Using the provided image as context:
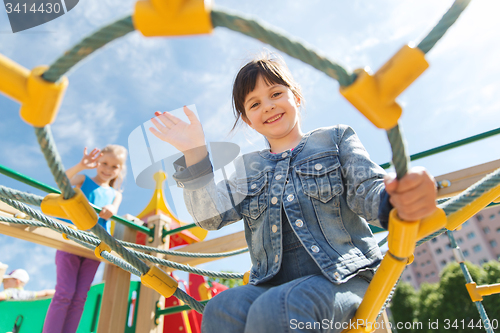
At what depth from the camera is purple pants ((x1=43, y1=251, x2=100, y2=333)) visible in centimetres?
177

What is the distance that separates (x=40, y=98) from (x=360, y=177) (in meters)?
0.69

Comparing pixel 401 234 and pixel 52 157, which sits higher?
pixel 52 157

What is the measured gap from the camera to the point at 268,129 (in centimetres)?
103

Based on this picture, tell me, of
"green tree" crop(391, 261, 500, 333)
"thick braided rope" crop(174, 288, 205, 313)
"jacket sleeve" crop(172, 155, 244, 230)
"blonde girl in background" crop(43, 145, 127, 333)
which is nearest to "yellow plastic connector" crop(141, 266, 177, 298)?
"thick braided rope" crop(174, 288, 205, 313)

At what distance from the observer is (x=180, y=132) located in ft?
2.75

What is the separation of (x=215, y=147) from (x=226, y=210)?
211 mm

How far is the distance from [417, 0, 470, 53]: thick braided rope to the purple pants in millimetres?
2086

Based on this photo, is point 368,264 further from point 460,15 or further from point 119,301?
point 119,301

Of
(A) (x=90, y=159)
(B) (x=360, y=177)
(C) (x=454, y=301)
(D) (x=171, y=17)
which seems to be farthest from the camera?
(C) (x=454, y=301)

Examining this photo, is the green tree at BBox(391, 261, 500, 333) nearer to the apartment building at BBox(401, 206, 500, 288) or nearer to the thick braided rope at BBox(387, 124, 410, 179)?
the apartment building at BBox(401, 206, 500, 288)

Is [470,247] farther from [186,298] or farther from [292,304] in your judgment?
[292,304]

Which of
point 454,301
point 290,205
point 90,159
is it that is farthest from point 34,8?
point 454,301

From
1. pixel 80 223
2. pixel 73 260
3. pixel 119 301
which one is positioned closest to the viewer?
pixel 80 223

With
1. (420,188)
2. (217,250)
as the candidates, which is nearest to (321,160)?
(420,188)
